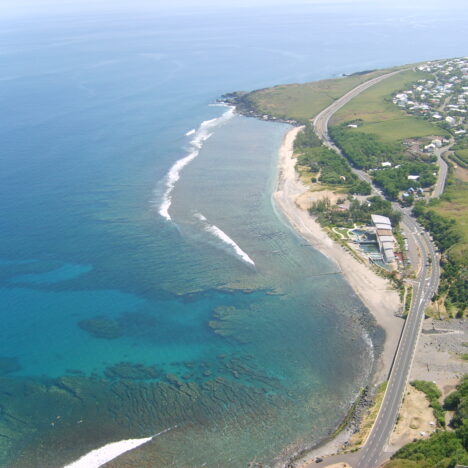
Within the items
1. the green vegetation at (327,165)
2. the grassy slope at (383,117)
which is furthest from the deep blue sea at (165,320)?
the grassy slope at (383,117)

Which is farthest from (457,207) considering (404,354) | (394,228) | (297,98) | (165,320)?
(297,98)

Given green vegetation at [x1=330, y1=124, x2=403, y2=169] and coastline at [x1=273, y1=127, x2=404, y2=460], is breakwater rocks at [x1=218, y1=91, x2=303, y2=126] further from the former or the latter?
coastline at [x1=273, y1=127, x2=404, y2=460]

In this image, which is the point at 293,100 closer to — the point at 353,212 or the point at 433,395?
the point at 353,212

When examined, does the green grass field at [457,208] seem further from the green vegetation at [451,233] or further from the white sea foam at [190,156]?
the white sea foam at [190,156]

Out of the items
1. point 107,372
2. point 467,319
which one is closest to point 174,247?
point 107,372

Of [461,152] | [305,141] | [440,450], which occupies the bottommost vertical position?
[440,450]

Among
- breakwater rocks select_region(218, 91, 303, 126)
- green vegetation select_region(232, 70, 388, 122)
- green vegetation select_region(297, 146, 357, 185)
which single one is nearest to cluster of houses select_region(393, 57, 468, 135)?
green vegetation select_region(232, 70, 388, 122)
